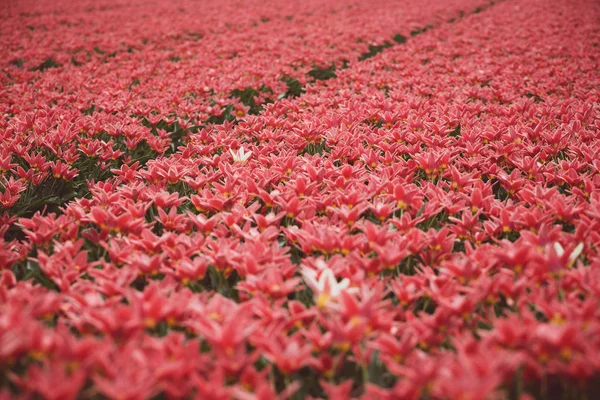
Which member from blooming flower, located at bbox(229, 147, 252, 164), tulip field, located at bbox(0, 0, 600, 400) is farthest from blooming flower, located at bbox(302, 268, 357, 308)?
blooming flower, located at bbox(229, 147, 252, 164)

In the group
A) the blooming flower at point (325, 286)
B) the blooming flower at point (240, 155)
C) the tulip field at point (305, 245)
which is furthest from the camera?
the blooming flower at point (240, 155)

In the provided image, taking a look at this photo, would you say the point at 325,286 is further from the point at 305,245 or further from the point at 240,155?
the point at 240,155

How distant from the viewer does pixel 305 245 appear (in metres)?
1.60

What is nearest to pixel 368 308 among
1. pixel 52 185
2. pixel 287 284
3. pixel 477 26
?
pixel 287 284

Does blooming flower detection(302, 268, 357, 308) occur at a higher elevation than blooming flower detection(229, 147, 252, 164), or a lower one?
lower

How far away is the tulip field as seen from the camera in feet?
3.40

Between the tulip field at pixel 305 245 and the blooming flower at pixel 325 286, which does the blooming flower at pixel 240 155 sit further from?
the blooming flower at pixel 325 286

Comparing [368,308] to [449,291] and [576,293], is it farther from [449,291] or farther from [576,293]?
[576,293]

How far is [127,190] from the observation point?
1.99 m

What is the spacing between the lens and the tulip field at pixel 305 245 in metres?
1.04

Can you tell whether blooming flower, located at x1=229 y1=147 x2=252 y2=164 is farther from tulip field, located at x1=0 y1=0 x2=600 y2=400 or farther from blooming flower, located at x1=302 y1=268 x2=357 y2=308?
blooming flower, located at x1=302 y1=268 x2=357 y2=308

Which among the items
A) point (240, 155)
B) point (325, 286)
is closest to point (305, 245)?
point (325, 286)

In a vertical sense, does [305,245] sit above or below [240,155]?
below

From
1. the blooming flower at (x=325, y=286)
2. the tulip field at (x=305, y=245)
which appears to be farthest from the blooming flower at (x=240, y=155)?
the blooming flower at (x=325, y=286)
